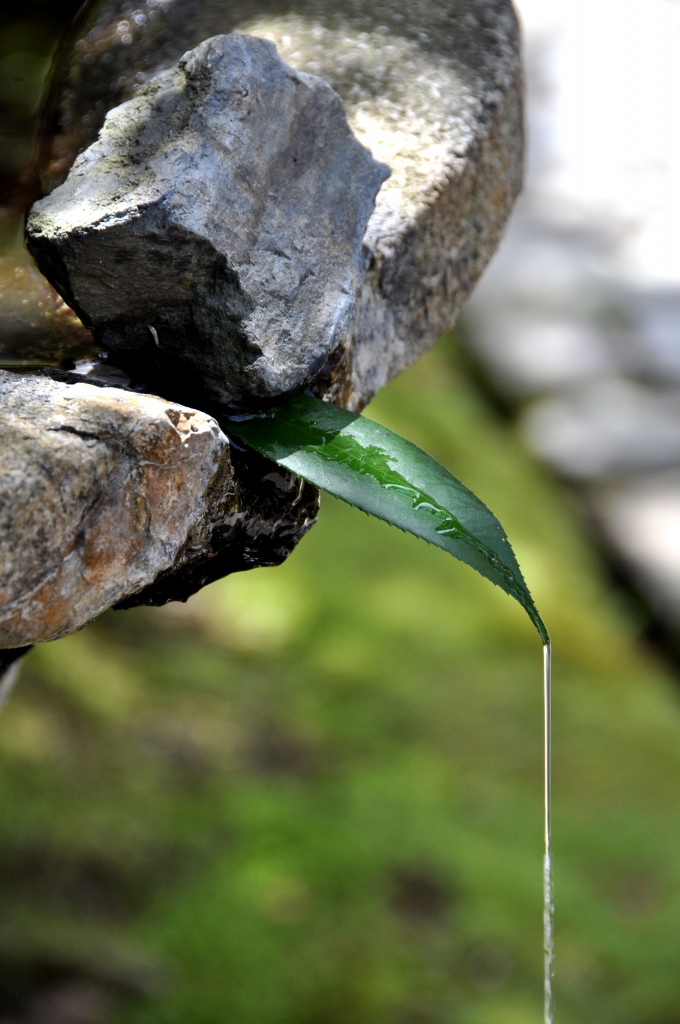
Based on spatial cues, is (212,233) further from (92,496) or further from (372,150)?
(372,150)

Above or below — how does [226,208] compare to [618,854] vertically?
above

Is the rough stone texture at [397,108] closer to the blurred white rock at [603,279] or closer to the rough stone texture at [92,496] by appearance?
the rough stone texture at [92,496]

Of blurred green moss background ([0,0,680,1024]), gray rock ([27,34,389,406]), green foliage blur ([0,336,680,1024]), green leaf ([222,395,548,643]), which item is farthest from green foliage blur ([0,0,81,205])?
green foliage blur ([0,336,680,1024])

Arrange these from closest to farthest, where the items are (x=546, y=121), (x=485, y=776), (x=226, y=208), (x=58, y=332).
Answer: (x=226, y=208) < (x=58, y=332) < (x=485, y=776) < (x=546, y=121)

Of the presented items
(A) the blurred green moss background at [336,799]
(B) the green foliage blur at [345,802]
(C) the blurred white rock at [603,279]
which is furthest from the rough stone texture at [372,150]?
(C) the blurred white rock at [603,279]

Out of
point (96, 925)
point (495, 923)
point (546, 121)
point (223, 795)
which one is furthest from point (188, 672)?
point (546, 121)

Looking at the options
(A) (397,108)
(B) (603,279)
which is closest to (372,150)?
(A) (397,108)

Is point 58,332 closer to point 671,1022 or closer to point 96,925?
point 96,925
